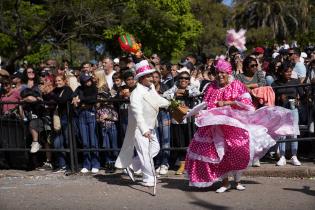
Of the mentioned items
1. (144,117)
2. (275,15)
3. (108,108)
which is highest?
(275,15)

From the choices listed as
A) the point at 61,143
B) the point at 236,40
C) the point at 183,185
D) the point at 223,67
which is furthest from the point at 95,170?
the point at 236,40

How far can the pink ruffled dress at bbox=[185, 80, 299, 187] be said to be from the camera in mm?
8367

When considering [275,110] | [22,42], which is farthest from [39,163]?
Answer: [22,42]

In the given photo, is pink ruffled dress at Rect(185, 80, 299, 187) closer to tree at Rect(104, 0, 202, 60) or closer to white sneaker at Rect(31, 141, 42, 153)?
white sneaker at Rect(31, 141, 42, 153)

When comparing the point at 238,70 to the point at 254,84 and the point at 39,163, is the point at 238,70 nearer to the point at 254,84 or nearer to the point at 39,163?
the point at 254,84

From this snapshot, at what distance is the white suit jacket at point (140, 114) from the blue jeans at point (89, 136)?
1321 mm

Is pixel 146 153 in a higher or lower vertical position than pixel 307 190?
higher

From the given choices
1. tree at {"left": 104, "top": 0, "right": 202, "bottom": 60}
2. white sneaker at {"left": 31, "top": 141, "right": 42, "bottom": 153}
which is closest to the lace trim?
white sneaker at {"left": 31, "top": 141, "right": 42, "bottom": 153}

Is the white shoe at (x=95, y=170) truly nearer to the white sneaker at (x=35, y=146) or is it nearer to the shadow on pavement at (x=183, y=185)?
the white sneaker at (x=35, y=146)

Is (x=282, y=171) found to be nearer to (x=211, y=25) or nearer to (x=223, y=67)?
(x=223, y=67)

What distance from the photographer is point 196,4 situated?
63.4 m

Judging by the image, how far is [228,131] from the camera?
27.6 ft

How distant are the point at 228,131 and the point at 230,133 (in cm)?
4

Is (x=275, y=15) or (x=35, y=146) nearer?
(x=35, y=146)
